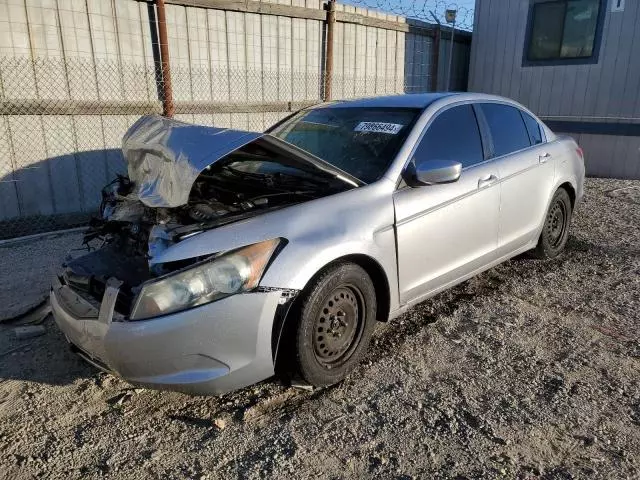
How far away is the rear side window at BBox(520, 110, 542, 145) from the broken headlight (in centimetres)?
319

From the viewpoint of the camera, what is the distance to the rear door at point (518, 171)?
4125 mm

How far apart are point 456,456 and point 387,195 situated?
59.6 inches

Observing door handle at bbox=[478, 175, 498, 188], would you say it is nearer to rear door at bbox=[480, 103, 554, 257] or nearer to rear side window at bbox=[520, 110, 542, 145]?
rear door at bbox=[480, 103, 554, 257]

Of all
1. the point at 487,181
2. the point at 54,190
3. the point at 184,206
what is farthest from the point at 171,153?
the point at 54,190

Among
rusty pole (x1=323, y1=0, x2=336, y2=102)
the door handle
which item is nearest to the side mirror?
the door handle

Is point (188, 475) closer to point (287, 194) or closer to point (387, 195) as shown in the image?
point (287, 194)

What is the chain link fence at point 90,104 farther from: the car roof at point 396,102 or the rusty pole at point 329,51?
the car roof at point 396,102

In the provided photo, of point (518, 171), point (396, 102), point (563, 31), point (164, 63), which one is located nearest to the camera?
point (396, 102)

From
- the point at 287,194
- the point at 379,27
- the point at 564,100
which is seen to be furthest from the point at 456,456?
the point at 564,100

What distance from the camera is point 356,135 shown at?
3721 mm

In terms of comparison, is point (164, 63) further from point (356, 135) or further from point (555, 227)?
point (555, 227)

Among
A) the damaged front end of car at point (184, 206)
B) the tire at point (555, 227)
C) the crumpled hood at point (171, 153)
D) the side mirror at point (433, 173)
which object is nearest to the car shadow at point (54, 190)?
the damaged front end of car at point (184, 206)

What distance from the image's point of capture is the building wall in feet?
30.7

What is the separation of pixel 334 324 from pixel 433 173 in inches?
44.3
